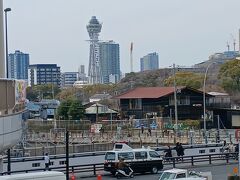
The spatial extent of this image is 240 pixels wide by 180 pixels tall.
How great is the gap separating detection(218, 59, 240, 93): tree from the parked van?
265ft

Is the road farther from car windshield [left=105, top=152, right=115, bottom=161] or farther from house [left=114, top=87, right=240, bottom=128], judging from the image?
house [left=114, top=87, right=240, bottom=128]

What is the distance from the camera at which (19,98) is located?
23.0 metres

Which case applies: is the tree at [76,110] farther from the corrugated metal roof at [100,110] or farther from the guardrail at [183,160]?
the guardrail at [183,160]

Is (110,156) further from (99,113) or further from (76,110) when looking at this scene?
(99,113)

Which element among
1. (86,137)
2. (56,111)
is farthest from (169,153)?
(56,111)

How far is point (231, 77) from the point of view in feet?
389

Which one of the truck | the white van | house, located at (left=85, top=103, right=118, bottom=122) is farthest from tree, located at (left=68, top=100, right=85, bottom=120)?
the white van

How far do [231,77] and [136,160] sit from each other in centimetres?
8793

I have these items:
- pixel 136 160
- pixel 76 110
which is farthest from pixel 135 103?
pixel 136 160

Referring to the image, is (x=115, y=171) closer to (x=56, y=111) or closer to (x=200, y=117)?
(x=200, y=117)

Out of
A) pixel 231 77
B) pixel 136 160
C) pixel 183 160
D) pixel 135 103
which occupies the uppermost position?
pixel 231 77

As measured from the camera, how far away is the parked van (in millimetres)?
33062

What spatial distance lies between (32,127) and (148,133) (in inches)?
1111

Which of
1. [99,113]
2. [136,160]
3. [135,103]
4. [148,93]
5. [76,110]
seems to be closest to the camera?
[136,160]
